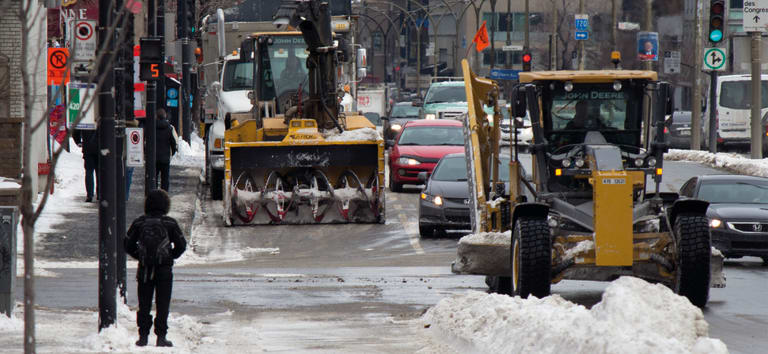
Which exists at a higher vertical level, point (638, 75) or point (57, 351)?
point (638, 75)

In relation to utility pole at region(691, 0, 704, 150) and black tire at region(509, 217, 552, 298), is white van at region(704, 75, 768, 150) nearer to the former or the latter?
utility pole at region(691, 0, 704, 150)

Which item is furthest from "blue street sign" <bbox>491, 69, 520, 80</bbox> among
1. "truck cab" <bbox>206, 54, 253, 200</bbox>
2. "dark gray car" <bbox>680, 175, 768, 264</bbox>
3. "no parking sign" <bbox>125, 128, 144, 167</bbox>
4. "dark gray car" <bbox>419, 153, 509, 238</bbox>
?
"no parking sign" <bbox>125, 128, 144, 167</bbox>

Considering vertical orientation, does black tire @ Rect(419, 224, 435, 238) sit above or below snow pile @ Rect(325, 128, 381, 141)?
below

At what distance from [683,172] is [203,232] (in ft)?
51.6

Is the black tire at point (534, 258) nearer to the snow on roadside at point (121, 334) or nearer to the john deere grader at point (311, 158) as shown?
the snow on roadside at point (121, 334)

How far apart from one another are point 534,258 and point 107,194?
13.0ft

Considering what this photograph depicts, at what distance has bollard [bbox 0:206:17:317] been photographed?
11.8 meters

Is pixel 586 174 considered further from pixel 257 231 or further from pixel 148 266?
pixel 257 231

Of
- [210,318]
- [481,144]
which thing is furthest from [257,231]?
[210,318]

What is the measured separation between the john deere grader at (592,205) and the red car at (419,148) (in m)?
13.6

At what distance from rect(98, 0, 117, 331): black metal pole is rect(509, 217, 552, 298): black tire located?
3747 millimetres

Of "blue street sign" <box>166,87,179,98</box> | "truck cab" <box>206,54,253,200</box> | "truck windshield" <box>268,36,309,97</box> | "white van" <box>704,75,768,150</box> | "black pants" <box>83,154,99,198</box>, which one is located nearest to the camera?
"black pants" <box>83,154,99,198</box>

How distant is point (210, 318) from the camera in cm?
1306

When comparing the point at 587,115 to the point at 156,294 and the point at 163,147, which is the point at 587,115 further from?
the point at 163,147
